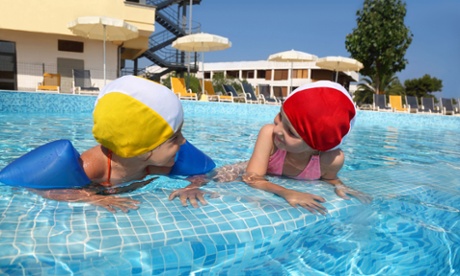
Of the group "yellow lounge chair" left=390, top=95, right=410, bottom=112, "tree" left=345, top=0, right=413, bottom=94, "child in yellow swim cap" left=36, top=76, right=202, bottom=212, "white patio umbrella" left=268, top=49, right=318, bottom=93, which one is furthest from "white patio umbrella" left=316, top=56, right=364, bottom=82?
"child in yellow swim cap" left=36, top=76, right=202, bottom=212

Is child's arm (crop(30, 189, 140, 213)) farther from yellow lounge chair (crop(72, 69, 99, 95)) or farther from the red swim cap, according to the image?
yellow lounge chair (crop(72, 69, 99, 95))

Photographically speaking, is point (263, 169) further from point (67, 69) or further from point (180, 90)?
point (67, 69)

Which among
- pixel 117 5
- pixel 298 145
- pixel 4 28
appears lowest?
pixel 298 145

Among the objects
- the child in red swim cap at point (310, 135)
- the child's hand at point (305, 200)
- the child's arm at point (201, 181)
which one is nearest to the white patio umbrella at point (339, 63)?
the child's arm at point (201, 181)

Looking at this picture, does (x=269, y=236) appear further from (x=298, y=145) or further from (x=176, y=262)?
(x=298, y=145)

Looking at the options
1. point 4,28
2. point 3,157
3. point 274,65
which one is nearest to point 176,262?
point 3,157

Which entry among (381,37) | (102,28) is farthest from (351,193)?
(381,37)

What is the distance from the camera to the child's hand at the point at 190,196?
1.80 metres

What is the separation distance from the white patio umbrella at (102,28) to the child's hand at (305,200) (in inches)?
504

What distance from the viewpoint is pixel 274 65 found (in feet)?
158

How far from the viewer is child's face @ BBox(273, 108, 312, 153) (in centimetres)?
208

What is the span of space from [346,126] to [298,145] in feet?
0.93

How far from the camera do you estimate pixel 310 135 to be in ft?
6.53

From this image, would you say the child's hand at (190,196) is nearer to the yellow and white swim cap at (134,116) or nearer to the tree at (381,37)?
the yellow and white swim cap at (134,116)
